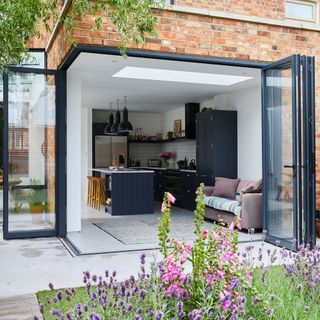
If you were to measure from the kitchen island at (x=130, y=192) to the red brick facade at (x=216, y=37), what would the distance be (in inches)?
132

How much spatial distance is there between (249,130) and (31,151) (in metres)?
4.57

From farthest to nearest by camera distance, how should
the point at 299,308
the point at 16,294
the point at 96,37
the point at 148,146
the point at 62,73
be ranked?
the point at 148,146 < the point at 62,73 < the point at 96,37 < the point at 16,294 < the point at 299,308

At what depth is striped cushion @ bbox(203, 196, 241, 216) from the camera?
24.9 ft

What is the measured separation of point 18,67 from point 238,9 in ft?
15.5

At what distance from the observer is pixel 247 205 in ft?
24.0

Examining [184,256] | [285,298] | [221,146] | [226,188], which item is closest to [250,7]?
[221,146]

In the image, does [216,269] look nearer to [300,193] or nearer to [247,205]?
[300,193]

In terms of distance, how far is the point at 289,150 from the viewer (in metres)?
6.05

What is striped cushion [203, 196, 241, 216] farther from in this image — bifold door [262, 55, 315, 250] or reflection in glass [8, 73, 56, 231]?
reflection in glass [8, 73, 56, 231]

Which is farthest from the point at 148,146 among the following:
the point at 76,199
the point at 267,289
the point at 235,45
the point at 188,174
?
the point at 267,289

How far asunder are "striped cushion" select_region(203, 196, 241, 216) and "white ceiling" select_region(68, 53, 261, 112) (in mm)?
2261

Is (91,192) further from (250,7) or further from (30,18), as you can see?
(30,18)

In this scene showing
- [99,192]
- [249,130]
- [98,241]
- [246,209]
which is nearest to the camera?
[98,241]

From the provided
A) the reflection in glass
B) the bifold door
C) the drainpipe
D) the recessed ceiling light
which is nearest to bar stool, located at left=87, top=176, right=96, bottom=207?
the recessed ceiling light
